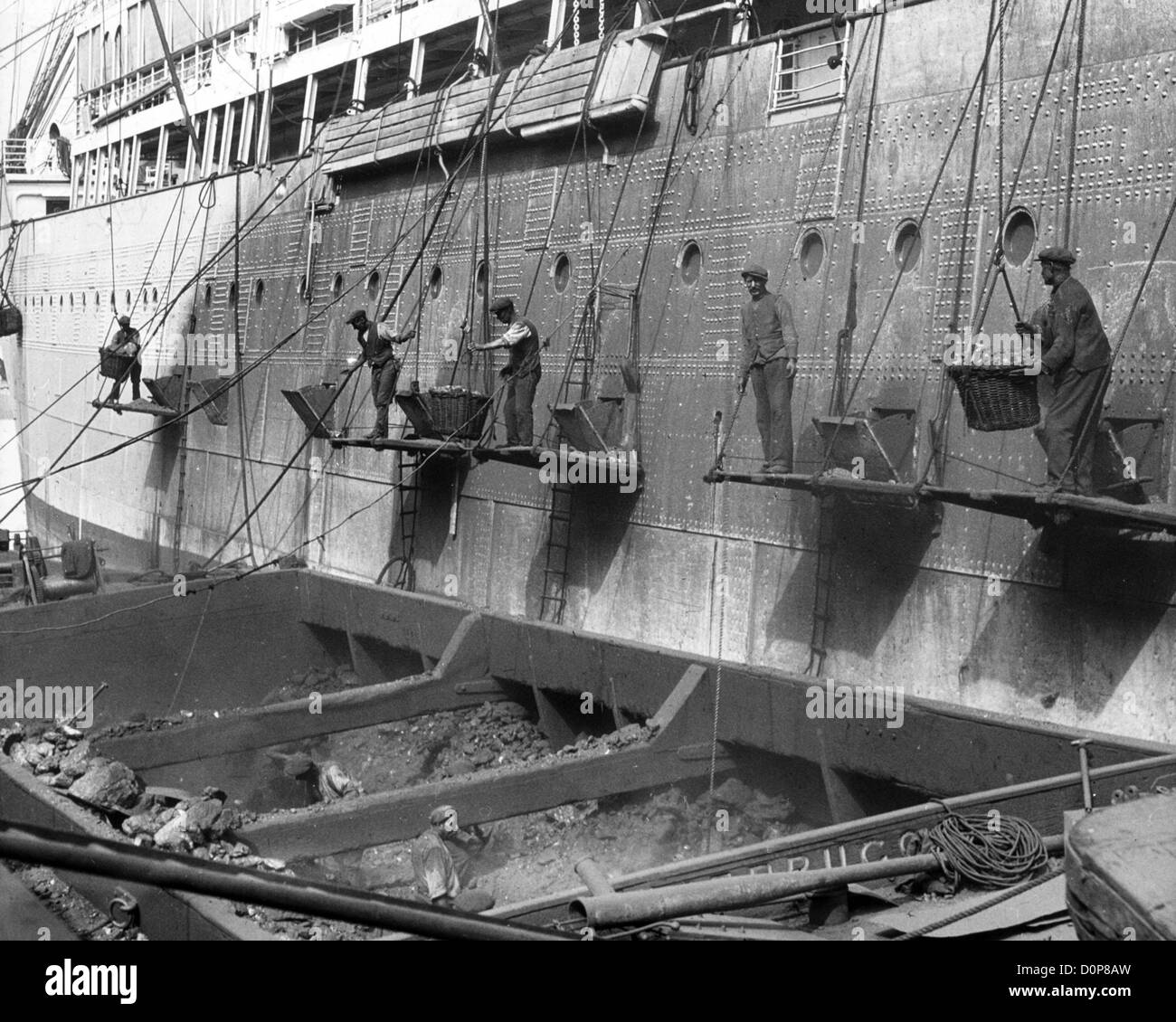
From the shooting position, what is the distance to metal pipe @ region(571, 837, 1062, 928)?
20.6ft

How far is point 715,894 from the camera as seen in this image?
21.4 feet

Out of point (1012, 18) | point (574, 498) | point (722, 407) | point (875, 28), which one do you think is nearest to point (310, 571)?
point (574, 498)

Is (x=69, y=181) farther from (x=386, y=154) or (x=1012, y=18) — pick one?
(x=1012, y=18)

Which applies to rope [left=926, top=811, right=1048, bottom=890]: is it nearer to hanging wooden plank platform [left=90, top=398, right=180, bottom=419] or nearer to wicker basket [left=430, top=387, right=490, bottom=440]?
wicker basket [left=430, top=387, right=490, bottom=440]

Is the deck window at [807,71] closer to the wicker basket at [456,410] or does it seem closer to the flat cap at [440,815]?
the wicker basket at [456,410]

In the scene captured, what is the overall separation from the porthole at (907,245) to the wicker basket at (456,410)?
4.62 m

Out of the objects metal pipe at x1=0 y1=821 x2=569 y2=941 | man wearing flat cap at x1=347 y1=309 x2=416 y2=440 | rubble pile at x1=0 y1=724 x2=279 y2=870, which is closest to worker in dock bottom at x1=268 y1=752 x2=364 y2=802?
rubble pile at x1=0 y1=724 x2=279 y2=870

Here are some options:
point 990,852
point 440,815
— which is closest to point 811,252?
point 440,815

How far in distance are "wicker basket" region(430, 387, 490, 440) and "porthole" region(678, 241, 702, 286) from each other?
7.74 ft

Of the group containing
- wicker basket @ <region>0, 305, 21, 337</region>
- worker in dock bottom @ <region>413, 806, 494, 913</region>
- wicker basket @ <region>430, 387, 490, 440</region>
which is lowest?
worker in dock bottom @ <region>413, 806, 494, 913</region>

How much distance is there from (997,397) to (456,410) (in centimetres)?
A: 663

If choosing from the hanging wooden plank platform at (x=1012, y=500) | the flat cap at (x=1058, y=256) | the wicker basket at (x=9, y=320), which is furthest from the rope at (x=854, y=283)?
the wicker basket at (x=9, y=320)

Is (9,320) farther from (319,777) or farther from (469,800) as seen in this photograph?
(469,800)
